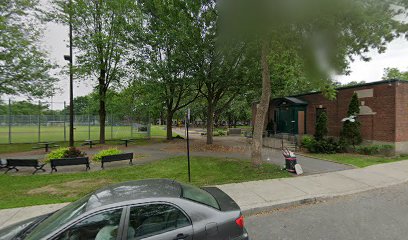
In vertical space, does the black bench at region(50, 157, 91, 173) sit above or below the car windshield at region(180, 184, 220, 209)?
below

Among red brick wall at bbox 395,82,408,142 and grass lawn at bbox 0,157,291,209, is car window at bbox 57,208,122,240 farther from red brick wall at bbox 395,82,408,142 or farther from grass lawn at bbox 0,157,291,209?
red brick wall at bbox 395,82,408,142

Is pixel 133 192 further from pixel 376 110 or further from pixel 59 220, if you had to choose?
pixel 376 110

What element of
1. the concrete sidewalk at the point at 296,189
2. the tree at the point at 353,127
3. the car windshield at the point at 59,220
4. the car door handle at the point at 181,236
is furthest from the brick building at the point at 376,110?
the car windshield at the point at 59,220

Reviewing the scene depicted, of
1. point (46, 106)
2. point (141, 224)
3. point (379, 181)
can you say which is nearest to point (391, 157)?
point (379, 181)

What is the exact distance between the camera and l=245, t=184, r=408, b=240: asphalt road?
4.20 metres

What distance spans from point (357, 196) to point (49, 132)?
2751cm

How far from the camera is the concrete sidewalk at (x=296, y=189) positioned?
5.42m

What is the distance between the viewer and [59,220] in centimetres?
267

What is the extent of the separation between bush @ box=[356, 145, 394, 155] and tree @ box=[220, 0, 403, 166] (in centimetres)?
643

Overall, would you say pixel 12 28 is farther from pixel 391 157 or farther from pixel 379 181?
pixel 391 157

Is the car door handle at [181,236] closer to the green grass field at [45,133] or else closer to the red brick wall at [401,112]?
the red brick wall at [401,112]

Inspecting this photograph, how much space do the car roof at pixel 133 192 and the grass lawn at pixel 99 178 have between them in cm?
404

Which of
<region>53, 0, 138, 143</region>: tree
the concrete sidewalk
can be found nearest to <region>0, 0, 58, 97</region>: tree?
<region>53, 0, 138, 143</region>: tree

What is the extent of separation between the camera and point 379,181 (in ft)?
25.1
